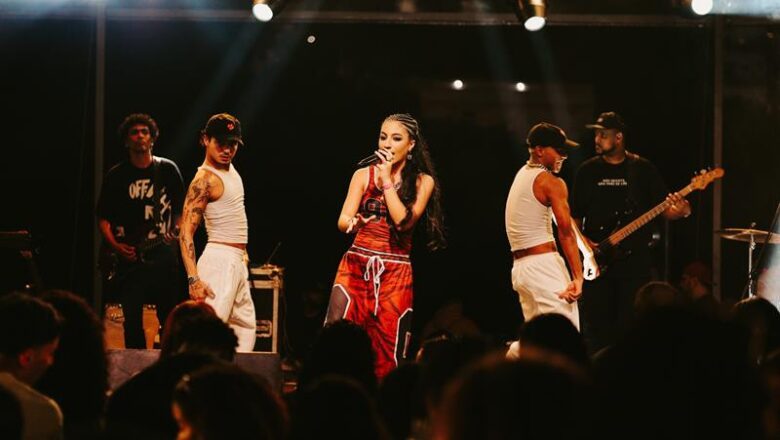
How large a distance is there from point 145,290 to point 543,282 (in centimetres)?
306

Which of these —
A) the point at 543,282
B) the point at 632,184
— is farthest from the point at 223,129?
the point at 632,184

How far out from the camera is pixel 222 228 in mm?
7762

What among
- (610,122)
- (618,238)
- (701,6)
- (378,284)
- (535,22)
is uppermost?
(701,6)

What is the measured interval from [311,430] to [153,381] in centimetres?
126

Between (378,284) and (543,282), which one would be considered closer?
(378,284)

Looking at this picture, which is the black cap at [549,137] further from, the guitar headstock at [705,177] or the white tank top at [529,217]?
the guitar headstock at [705,177]

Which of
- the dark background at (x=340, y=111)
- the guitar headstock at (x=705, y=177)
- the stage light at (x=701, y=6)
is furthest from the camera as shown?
the dark background at (x=340, y=111)

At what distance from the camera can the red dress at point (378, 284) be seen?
7.44m

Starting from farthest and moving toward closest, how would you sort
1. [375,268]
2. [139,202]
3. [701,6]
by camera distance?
[701,6], [139,202], [375,268]

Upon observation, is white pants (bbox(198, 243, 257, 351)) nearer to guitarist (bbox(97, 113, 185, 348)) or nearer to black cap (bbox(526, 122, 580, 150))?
guitarist (bbox(97, 113, 185, 348))

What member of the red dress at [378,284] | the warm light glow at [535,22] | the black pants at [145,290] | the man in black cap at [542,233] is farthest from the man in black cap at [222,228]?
the warm light glow at [535,22]

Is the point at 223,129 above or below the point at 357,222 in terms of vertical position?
above

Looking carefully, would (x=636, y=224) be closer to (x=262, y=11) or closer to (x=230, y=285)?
(x=262, y=11)

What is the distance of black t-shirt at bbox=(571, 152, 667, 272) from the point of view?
993 cm
